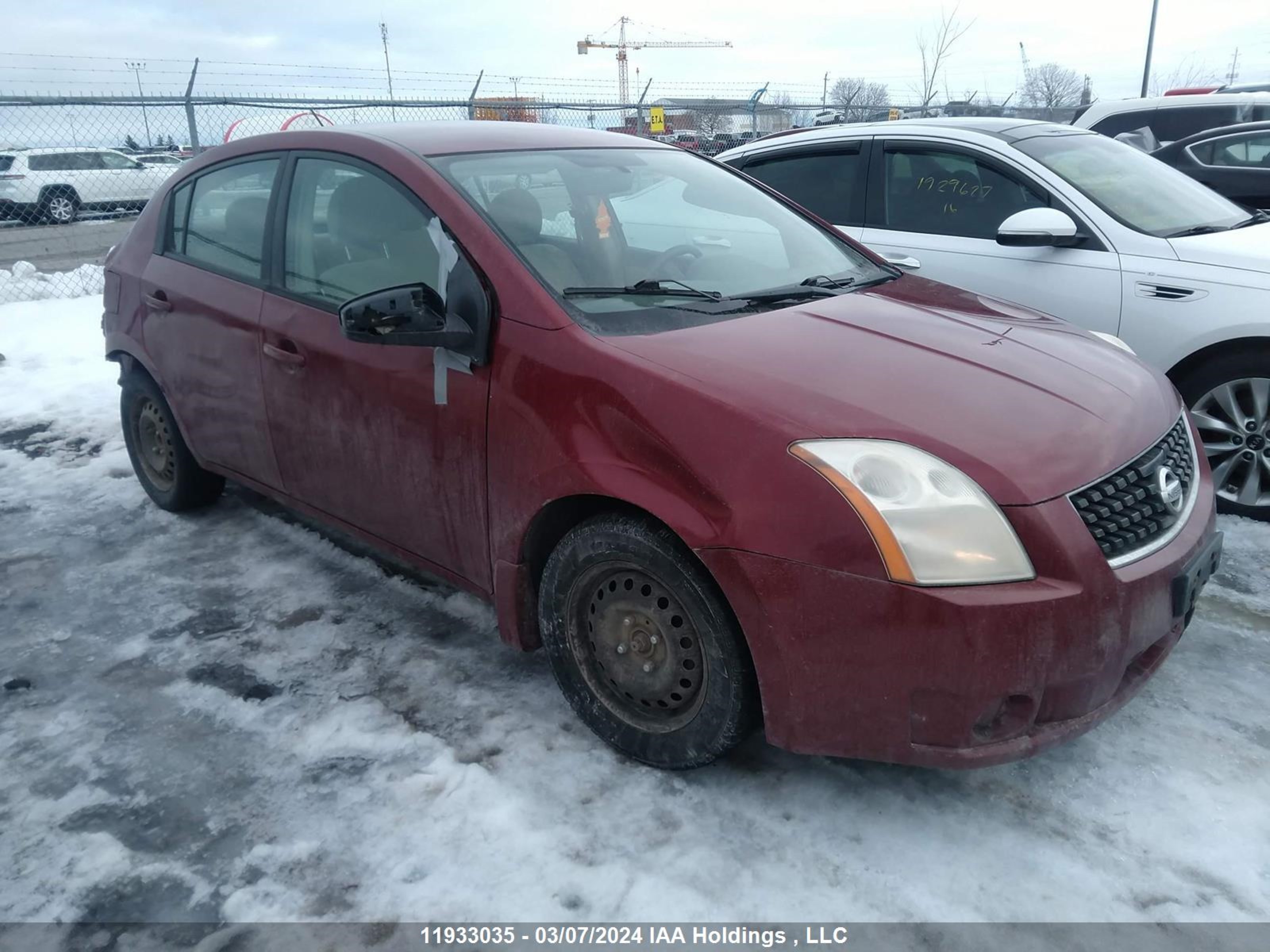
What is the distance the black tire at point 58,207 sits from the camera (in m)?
18.5

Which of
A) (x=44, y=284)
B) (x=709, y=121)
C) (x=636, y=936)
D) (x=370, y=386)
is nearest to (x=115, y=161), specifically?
(x=44, y=284)

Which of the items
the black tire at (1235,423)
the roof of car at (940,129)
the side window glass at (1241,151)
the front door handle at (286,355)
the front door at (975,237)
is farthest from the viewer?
the side window glass at (1241,151)

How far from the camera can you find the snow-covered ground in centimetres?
217

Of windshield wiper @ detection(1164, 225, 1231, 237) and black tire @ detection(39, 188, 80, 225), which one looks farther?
black tire @ detection(39, 188, 80, 225)

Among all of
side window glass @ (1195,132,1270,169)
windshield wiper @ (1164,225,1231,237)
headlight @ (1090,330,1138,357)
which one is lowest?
headlight @ (1090,330,1138,357)

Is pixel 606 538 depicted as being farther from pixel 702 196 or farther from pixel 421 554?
pixel 702 196

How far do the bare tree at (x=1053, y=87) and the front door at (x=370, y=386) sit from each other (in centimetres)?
3431

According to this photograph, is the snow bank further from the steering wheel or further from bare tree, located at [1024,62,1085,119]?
bare tree, located at [1024,62,1085,119]

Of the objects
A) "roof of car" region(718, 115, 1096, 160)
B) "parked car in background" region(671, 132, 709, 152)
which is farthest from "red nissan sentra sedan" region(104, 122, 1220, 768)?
"parked car in background" region(671, 132, 709, 152)

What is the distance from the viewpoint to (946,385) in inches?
92.4

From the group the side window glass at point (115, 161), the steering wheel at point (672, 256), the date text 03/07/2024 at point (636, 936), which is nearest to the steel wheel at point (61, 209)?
the side window glass at point (115, 161)

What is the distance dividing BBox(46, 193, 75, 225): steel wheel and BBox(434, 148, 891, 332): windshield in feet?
62.1

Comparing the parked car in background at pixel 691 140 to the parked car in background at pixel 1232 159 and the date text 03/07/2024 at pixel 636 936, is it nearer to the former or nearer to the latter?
the parked car in background at pixel 1232 159

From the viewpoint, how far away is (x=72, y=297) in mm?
9336
